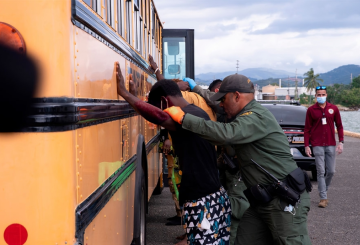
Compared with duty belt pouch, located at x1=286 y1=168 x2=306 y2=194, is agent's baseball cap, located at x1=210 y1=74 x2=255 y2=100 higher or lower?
higher

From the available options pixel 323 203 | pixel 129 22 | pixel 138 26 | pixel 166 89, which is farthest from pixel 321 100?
pixel 166 89

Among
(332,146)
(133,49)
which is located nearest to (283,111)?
(332,146)

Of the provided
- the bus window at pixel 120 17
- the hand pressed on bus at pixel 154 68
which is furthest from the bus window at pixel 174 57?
the bus window at pixel 120 17

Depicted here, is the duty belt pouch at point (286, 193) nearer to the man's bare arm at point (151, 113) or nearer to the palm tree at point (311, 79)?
the man's bare arm at point (151, 113)

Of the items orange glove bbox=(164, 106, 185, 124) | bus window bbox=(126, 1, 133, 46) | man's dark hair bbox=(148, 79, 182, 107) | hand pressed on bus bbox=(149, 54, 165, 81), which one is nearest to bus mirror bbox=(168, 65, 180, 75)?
hand pressed on bus bbox=(149, 54, 165, 81)

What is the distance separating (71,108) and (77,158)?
0.24m

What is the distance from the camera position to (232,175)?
582 cm

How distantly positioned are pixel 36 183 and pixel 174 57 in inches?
→ 273

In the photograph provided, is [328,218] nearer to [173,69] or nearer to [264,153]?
[173,69]

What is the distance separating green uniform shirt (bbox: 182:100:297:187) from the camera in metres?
3.16

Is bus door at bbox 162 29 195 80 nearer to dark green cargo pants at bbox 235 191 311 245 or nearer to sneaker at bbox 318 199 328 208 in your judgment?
sneaker at bbox 318 199 328 208

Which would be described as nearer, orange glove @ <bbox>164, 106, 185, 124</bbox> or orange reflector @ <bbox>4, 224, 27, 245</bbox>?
orange reflector @ <bbox>4, 224, 27, 245</bbox>

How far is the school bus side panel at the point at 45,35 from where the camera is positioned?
2.01 meters

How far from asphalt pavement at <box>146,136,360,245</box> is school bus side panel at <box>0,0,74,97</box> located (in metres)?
4.07
